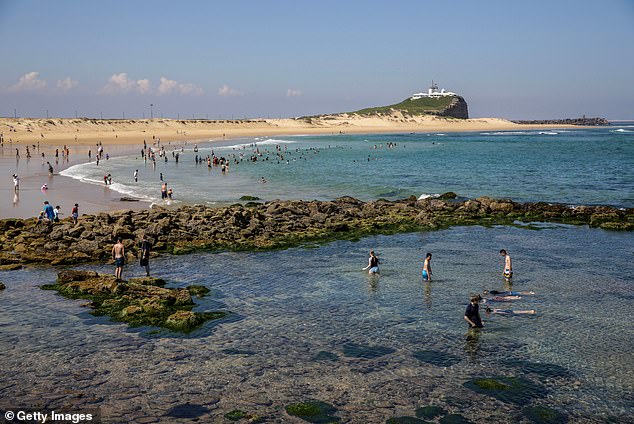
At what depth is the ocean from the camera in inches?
500

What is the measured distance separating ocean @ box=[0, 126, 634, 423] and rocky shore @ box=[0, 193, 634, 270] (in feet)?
5.35

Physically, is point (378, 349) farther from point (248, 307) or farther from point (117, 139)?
point (117, 139)

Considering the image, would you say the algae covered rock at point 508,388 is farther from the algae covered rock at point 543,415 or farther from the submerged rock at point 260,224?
the submerged rock at point 260,224

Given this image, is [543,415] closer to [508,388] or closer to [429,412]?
[508,388]

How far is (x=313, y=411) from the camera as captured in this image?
12133mm

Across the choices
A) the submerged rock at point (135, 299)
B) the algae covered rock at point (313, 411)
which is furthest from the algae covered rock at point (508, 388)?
the submerged rock at point (135, 299)

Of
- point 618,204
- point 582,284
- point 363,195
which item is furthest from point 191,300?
point 618,204

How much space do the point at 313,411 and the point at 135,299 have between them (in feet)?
30.7

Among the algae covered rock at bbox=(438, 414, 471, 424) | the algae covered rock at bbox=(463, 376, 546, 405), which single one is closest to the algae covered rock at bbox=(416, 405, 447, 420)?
the algae covered rock at bbox=(438, 414, 471, 424)

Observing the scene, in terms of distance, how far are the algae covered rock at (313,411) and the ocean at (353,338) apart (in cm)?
18

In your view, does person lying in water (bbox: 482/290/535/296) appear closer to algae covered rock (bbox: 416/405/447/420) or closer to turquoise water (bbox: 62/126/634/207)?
algae covered rock (bbox: 416/405/447/420)

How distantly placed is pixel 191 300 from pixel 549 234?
21.8m

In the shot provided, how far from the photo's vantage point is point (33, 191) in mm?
43750

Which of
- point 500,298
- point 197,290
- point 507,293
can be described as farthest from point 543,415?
point 197,290
